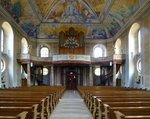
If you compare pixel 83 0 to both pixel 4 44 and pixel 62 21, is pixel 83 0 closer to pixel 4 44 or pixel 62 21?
pixel 62 21

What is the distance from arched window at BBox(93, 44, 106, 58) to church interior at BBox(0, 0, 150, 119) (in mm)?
166

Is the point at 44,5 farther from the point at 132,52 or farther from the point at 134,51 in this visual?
the point at 134,51

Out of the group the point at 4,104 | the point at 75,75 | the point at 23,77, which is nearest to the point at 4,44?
the point at 23,77

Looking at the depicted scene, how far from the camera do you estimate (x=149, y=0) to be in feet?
76.7

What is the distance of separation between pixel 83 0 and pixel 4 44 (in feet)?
41.7

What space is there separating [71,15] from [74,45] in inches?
204

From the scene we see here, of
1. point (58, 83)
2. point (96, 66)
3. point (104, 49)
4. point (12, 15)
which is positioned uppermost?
point (12, 15)

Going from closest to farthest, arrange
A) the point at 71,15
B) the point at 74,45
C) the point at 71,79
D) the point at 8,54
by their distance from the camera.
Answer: the point at 8,54, the point at 71,15, the point at 74,45, the point at 71,79

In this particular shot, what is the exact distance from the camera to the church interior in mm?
27323

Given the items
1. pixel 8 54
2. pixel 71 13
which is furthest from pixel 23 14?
pixel 71 13

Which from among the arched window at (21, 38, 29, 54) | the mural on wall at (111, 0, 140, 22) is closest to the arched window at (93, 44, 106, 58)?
the arched window at (21, 38, 29, 54)

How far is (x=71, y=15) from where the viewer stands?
4059cm

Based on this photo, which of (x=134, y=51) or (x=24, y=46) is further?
(x=24, y=46)

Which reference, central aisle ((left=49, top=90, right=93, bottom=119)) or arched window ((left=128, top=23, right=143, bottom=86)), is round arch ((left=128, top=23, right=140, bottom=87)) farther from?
central aisle ((left=49, top=90, right=93, bottom=119))
